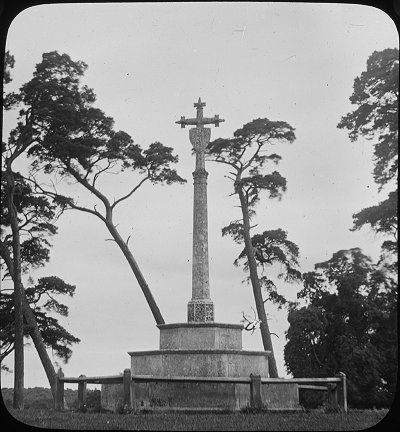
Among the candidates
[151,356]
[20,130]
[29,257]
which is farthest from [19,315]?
[20,130]

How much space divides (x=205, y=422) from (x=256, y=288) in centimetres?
1023

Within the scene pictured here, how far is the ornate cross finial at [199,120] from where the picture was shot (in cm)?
1739

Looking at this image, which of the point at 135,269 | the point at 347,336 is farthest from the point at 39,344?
the point at 347,336

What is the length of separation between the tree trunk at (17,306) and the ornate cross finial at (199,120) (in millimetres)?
5011

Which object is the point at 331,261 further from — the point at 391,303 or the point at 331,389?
the point at 331,389

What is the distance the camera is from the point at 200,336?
1552 centimetres

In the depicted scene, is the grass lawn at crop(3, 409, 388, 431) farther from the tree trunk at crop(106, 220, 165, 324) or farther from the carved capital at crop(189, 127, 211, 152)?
the tree trunk at crop(106, 220, 165, 324)

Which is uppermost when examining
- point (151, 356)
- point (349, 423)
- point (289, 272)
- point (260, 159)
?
point (260, 159)

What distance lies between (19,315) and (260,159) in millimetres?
9445

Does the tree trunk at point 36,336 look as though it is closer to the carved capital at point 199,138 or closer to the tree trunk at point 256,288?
the carved capital at point 199,138

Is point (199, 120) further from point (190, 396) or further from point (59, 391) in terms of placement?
point (59, 391)

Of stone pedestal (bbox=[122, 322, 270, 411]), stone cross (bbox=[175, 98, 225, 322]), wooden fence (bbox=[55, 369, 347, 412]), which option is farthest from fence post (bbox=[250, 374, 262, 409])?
stone cross (bbox=[175, 98, 225, 322])

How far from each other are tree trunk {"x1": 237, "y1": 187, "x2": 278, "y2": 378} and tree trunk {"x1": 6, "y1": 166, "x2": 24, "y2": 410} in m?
7.25

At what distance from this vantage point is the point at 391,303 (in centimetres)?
1856
